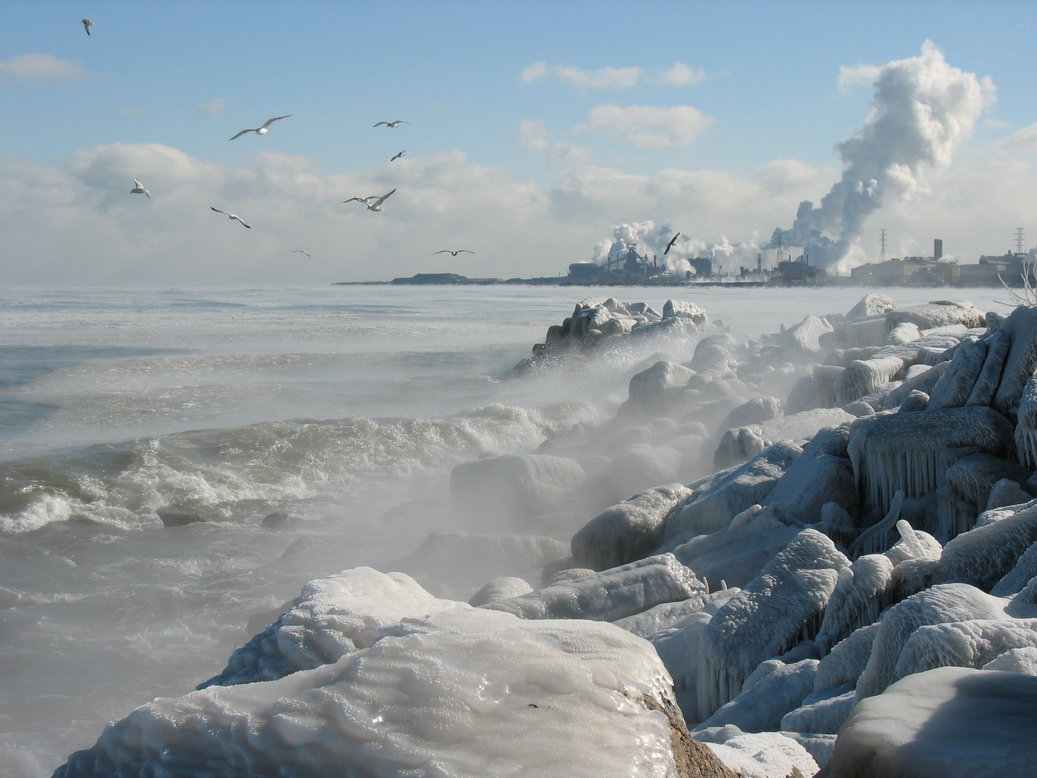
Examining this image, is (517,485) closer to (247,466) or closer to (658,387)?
(658,387)

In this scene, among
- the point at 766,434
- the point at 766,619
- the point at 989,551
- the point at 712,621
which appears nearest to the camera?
the point at 989,551

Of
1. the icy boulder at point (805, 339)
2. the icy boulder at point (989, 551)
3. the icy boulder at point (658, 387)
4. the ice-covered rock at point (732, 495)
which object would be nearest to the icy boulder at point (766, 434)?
the ice-covered rock at point (732, 495)

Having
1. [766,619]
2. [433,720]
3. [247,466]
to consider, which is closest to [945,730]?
[433,720]

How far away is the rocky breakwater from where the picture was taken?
2.23 metres

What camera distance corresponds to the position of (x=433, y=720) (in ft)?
7.26

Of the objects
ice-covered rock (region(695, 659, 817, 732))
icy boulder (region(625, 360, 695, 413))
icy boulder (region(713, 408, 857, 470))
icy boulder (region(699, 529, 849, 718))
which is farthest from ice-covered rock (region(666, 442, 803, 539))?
icy boulder (region(625, 360, 695, 413))

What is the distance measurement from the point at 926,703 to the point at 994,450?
18.2ft

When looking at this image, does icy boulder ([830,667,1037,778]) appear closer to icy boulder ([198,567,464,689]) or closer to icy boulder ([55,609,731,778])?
icy boulder ([55,609,731,778])

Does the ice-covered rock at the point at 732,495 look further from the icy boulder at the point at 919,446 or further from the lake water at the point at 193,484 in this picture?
the lake water at the point at 193,484

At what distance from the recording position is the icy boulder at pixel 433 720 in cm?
215

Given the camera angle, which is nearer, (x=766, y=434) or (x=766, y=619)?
(x=766, y=619)

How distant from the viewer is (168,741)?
2318 millimetres

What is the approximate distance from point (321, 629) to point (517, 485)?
A: 8555 millimetres

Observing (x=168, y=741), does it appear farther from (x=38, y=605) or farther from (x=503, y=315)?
(x=503, y=315)
